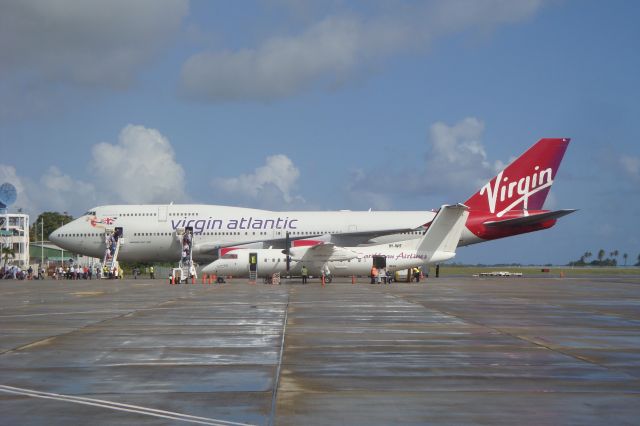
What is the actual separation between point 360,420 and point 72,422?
2780 mm

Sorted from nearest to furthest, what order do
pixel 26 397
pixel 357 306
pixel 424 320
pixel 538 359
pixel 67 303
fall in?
pixel 26 397
pixel 538 359
pixel 424 320
pixel 357 306
pixel 67 303

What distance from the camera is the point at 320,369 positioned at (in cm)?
1131

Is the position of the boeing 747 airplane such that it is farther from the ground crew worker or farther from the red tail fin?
the red tail fin

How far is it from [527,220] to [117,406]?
5231cm

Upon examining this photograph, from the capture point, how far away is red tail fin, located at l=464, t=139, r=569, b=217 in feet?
196

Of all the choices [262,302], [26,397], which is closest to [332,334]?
[26,397]

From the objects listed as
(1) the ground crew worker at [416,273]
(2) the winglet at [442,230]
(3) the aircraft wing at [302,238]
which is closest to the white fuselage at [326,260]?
(2) the winglet at [442,230]

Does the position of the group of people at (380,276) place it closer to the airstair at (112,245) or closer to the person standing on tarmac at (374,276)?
the person standing on tarmac at (374,276)

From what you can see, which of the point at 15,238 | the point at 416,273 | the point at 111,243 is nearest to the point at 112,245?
the point at 111,243

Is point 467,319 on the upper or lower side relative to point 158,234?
lower

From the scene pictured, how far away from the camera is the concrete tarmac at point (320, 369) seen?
8.24 m

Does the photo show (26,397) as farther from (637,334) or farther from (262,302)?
(262,302)

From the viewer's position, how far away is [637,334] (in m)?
16.9

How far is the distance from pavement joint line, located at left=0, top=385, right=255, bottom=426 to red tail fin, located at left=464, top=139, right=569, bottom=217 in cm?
5302
